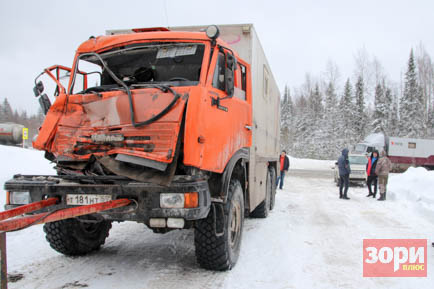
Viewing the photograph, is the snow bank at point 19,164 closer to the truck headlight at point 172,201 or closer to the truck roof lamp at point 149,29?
the truck roof lamp at point 149,29

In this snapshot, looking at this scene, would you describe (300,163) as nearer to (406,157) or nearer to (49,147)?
(406,157)

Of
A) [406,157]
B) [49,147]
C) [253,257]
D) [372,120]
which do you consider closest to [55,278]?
[49,147]

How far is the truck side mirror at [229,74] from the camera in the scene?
4.32m

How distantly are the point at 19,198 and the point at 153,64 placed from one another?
231 centimetres

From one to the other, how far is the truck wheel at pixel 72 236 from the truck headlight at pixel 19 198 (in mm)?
807

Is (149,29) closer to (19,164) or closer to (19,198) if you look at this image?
(19,198)

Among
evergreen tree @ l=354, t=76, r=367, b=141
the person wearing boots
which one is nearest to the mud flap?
the person wearing boots

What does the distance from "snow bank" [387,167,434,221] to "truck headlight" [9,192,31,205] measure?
8566 mm

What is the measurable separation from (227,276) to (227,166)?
1.40 meters

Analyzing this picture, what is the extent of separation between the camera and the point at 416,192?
10883 millimetres

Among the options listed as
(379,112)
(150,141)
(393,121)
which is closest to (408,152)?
(379,112)

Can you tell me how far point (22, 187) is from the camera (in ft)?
12.4

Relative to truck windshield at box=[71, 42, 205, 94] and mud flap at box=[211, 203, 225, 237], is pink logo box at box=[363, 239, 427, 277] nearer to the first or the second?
mud flap at box=[211, 203, 225, 237]

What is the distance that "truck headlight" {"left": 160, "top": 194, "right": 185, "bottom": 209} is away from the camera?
3451 mm
